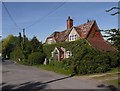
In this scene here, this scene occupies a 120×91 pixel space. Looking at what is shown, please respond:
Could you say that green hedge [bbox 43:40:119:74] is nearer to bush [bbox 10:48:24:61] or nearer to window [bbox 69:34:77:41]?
window [bbox 69:34:77:41]

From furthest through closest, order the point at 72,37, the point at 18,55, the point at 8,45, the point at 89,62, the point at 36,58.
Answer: the point at 8,45, the point at 18,55, the point at 36,58, the point at 72,37, the point at 89,62

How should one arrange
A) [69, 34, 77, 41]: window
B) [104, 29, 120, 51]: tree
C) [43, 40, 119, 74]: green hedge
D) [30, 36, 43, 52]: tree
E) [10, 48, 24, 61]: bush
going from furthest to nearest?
[10, 48, 24, 61]: bush < [30, 36, 43, 52]: tree < [69, 34, 77, 41]: window < [43, 40, 119, 74]: green hedge < [104, 29, 120, 51]: tree

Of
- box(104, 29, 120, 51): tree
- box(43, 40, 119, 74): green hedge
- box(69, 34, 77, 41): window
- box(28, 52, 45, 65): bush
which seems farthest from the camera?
box(28, 52, 45, 65): bush

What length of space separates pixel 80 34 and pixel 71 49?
4.03m

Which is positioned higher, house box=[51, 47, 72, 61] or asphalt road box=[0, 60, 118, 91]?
house box=[51, 47, 72, 61]

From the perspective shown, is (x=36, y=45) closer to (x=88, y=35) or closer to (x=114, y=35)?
(x=88, y=35)

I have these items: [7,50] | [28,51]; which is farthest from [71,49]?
[7,50]

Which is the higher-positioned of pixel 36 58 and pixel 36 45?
pixel 36 45

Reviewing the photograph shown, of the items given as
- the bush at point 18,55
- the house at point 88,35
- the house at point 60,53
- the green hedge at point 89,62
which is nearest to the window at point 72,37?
the house at point 88,35

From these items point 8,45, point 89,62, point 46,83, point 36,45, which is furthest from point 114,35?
point 8,45

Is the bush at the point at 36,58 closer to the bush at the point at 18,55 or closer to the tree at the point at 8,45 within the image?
the bush at the point at 18,55

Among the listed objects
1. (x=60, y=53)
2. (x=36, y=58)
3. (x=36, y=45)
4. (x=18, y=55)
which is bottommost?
(x=36, y=58)

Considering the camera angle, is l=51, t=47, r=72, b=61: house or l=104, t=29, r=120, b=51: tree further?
l=51, t=47, r=72, b=61: house

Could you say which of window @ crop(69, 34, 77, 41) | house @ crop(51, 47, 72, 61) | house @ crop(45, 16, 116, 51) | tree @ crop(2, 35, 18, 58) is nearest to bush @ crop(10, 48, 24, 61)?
house @ crop(51, 47, 72, 61)
